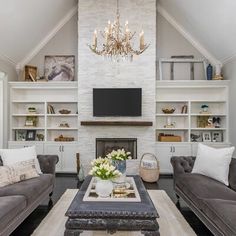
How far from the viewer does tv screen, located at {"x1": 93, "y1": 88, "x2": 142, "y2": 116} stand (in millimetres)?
6109

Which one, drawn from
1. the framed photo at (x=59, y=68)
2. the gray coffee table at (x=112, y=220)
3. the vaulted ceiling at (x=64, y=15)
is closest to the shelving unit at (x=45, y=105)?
the framed photo at (x=59, y=68)

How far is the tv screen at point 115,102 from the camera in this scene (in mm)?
6109

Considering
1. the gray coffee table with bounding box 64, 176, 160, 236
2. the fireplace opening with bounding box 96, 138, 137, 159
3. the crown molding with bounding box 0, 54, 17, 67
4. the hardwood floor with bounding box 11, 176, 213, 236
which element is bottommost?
the hardwood floor with bounding box 11, 176, 213, 236

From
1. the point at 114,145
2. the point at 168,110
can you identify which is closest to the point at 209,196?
the point at 114,145

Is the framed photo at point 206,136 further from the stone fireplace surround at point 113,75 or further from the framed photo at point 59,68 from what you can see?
the framed photo at point 59,68

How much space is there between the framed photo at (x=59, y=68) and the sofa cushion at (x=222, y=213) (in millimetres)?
5133

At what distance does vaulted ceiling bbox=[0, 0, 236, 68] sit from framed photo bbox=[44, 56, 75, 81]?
58 cm

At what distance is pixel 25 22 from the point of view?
5.54 metres

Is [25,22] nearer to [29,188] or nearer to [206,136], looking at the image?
[29,188]

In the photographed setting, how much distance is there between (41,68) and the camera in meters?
6.96

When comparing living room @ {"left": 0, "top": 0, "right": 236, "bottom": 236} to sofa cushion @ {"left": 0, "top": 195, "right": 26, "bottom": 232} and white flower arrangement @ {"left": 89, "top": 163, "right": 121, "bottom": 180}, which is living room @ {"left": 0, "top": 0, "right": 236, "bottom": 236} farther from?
white flower arrangement @ {"left": 89, "top": 163, "right": 121, "bottom": 180}

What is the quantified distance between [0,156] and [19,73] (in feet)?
11.8

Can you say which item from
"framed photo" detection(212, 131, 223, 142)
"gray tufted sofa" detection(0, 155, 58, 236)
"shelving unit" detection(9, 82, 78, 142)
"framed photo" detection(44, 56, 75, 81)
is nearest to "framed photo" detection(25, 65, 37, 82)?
"shelving unit" detection(9, 82, 78, 142)

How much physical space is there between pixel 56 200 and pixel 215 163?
8.60 ft
